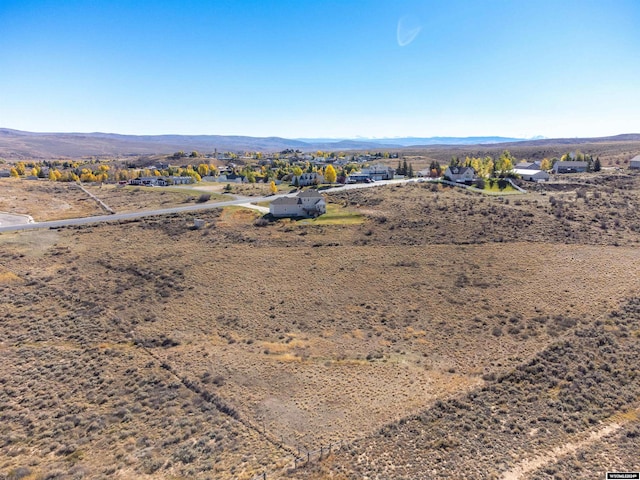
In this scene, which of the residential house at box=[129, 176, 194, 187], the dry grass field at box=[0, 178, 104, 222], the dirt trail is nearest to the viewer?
the dirt trail

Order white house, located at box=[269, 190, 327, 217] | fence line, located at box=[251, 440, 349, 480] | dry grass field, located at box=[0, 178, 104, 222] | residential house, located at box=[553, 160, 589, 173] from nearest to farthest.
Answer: fence line, located at box=[251, 440, 349, 480] → white house, located at box=[269, 190, 327, 217] → dry grass field, located at box=[0, 178, 104, 222] → residential house, located at box=[553, 160, 589, 173]

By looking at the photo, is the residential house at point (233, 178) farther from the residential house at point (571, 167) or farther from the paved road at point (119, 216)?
the residential house at point (571, 167)

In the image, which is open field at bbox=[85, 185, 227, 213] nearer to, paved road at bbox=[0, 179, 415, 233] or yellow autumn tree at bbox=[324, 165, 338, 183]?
paved road at bbox=[0, 179, 415, 233]

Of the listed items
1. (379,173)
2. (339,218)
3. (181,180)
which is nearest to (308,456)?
(339,218)

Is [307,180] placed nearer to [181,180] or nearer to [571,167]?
[181,180]

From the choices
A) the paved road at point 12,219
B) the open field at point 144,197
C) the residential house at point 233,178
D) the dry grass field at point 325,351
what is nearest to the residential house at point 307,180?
the residential house at point 233,178

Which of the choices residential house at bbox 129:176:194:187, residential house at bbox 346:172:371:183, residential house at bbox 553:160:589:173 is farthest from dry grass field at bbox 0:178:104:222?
residential house at bbox 553:160:589:173
